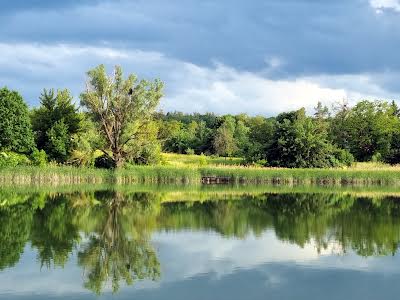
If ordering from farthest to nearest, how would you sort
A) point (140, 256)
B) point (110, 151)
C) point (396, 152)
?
point (396, 152)
point (110, 151)
point (140, 256)

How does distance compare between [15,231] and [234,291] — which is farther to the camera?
[15,231]

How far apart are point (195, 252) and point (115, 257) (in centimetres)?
218

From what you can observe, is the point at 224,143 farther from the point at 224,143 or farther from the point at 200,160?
the point at 200,160

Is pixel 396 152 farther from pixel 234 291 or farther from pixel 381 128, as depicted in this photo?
pixel 234 291

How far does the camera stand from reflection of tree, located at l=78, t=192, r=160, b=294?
1137 centimetres

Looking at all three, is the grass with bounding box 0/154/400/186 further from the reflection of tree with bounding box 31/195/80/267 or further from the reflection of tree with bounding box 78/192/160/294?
the reflection of tree with bounding box 78/192/160/294

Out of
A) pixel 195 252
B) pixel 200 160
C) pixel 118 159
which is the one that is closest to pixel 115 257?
pixel 195 252

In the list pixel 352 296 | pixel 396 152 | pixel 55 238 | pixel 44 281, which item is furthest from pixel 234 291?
pixel 396 152

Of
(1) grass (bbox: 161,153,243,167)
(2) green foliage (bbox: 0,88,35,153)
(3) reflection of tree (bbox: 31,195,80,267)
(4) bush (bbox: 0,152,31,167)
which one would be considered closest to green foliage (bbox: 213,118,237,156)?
(1) grass (bbox: 161,153,243,167)

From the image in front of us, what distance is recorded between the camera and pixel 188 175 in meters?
48.9

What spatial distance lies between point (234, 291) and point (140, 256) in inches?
155

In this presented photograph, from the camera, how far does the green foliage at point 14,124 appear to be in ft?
148

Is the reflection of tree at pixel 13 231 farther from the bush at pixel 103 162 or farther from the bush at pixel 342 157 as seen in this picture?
the bush at pixel 342 157

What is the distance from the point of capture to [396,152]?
6938cm
